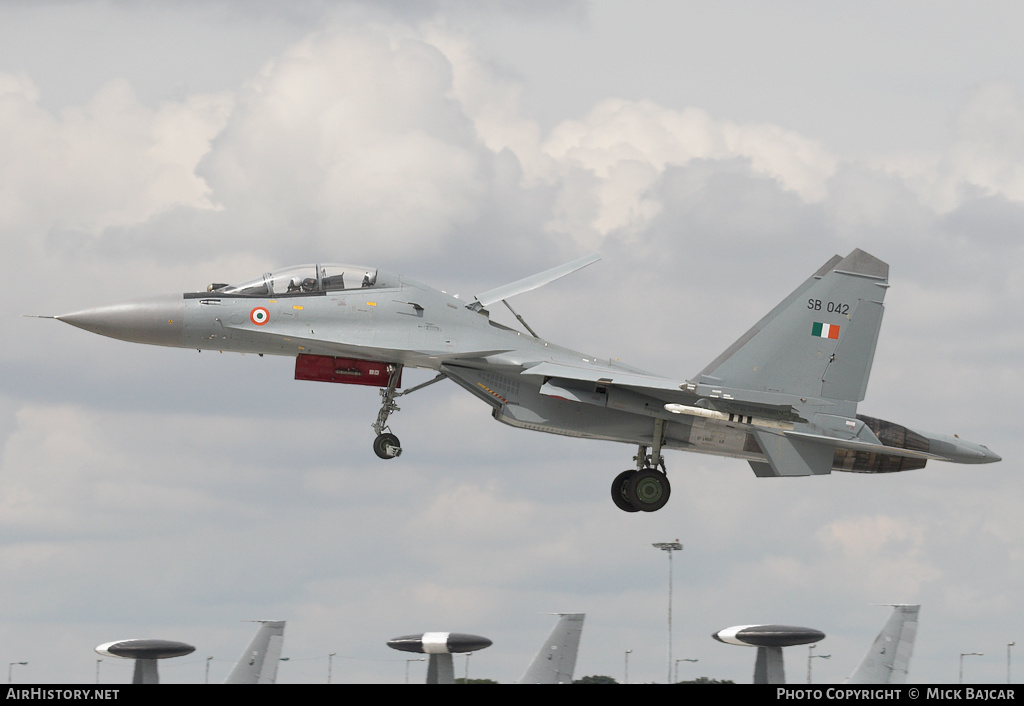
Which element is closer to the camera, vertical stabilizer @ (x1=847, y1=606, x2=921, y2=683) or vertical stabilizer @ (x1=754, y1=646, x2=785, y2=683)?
vertical stabilizer @ (x1=754, y1=646, x2=785, y2=683)

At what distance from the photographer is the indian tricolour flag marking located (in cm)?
3006

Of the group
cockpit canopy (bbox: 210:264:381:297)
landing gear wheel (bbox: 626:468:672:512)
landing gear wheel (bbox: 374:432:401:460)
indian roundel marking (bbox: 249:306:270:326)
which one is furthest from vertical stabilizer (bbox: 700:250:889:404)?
indian roundel marking (bbox: 249:306:270:326)

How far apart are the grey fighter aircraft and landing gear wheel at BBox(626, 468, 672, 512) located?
3 centimetres

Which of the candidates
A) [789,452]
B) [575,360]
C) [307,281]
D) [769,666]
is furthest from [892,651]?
[307,281]

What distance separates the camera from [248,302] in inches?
1156

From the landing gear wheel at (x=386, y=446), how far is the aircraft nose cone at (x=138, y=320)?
4670 mm

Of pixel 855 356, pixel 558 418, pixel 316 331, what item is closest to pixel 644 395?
pixel 558 418

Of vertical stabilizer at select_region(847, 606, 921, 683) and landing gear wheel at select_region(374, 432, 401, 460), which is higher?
landing gear wheel at select_region(374, 432, 401, 460)

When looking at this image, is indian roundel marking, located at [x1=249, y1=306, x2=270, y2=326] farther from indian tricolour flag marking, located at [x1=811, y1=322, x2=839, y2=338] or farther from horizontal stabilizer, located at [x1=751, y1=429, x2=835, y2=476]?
indian tricolour flag marking, located at [x1=811, y1=322, x2=839, y2=338]

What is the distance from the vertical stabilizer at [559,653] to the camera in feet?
118

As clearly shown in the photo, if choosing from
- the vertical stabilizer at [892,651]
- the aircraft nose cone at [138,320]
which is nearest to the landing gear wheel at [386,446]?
the aircraft nose cone at [138,320]
